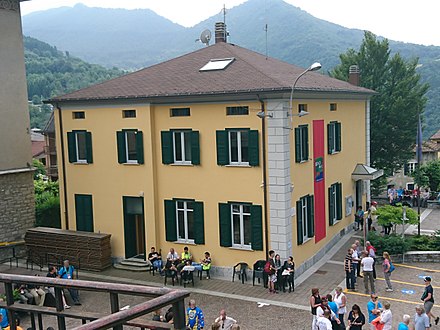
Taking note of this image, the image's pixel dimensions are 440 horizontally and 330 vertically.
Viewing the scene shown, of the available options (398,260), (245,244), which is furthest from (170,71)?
(398,260)

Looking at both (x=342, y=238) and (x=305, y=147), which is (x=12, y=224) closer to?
(x=305, y=147)

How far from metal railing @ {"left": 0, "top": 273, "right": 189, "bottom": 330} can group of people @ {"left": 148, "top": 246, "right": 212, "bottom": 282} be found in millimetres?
16191

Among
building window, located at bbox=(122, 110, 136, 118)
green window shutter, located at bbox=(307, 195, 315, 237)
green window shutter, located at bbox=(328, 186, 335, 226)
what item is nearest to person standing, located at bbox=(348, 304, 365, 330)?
green window shutter, located at bbox=(307, 195, 315, 237)

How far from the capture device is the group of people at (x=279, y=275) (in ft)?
61.9

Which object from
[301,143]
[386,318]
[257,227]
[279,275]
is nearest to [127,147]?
[257,227]

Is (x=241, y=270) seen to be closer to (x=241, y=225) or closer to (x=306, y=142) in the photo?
(x=241, y=225)

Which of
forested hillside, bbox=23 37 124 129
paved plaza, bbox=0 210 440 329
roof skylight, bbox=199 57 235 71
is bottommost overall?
paved plaza, bbox=0 210 440 329

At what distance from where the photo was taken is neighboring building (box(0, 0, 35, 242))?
82.9 ft

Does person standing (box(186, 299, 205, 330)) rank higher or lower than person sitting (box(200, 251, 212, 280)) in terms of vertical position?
higher

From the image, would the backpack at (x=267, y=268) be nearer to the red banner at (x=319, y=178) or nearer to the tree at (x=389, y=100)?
the red banner at (x=319, y=178)

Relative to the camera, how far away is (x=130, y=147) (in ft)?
76.1

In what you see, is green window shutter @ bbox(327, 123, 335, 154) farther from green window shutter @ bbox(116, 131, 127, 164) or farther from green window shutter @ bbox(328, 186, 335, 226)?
green window shutter @ bbox(116, 131, 127, 164)

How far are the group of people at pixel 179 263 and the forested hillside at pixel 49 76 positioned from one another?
66.8 metres

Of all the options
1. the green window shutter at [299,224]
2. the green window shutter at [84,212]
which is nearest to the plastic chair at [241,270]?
the green window shutter at [299,224]
